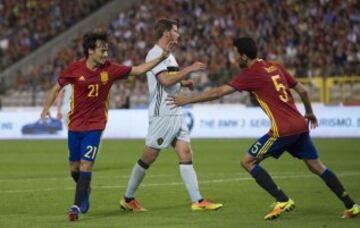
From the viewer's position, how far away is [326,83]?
3397cm

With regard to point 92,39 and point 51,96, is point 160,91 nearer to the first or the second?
point 92,39

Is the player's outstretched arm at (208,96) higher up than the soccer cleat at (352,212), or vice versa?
the player's outstretched arm at (208,96)

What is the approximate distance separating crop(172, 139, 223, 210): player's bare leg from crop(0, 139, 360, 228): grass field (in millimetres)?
236

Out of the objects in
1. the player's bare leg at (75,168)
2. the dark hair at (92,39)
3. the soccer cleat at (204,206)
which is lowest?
the soccer cleat at (204,206)

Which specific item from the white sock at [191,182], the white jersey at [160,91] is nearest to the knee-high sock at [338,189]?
the white sock at [191,182]

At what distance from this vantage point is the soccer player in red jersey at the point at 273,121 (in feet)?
37.7

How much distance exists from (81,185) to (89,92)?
1222 millimetres

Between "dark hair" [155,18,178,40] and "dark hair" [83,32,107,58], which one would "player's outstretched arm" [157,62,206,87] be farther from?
"dark hair" [83,32,107,58]

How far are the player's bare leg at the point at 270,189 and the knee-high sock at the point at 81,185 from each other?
2007mm

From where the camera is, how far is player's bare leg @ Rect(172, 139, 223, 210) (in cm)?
1262

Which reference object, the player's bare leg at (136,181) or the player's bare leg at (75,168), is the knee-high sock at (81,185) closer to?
the player's bare leg at (75,168)

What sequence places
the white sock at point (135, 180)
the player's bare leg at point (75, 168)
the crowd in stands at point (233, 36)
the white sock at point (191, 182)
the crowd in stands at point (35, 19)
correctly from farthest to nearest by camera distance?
the crowd in stands at point (35, 19)
the crowd in stands at point (233, 36)
the white sock at point (135, 180)
the white sock at point (191, 182)
the player's bare leg at point (75, 168)

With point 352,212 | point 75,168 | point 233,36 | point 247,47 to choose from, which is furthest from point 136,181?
point 233,36

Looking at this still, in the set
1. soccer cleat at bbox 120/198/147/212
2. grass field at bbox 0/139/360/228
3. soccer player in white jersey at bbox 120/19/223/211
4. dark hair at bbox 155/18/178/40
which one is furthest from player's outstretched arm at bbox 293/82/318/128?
soccer cleat at bbox 120/198/147/212
